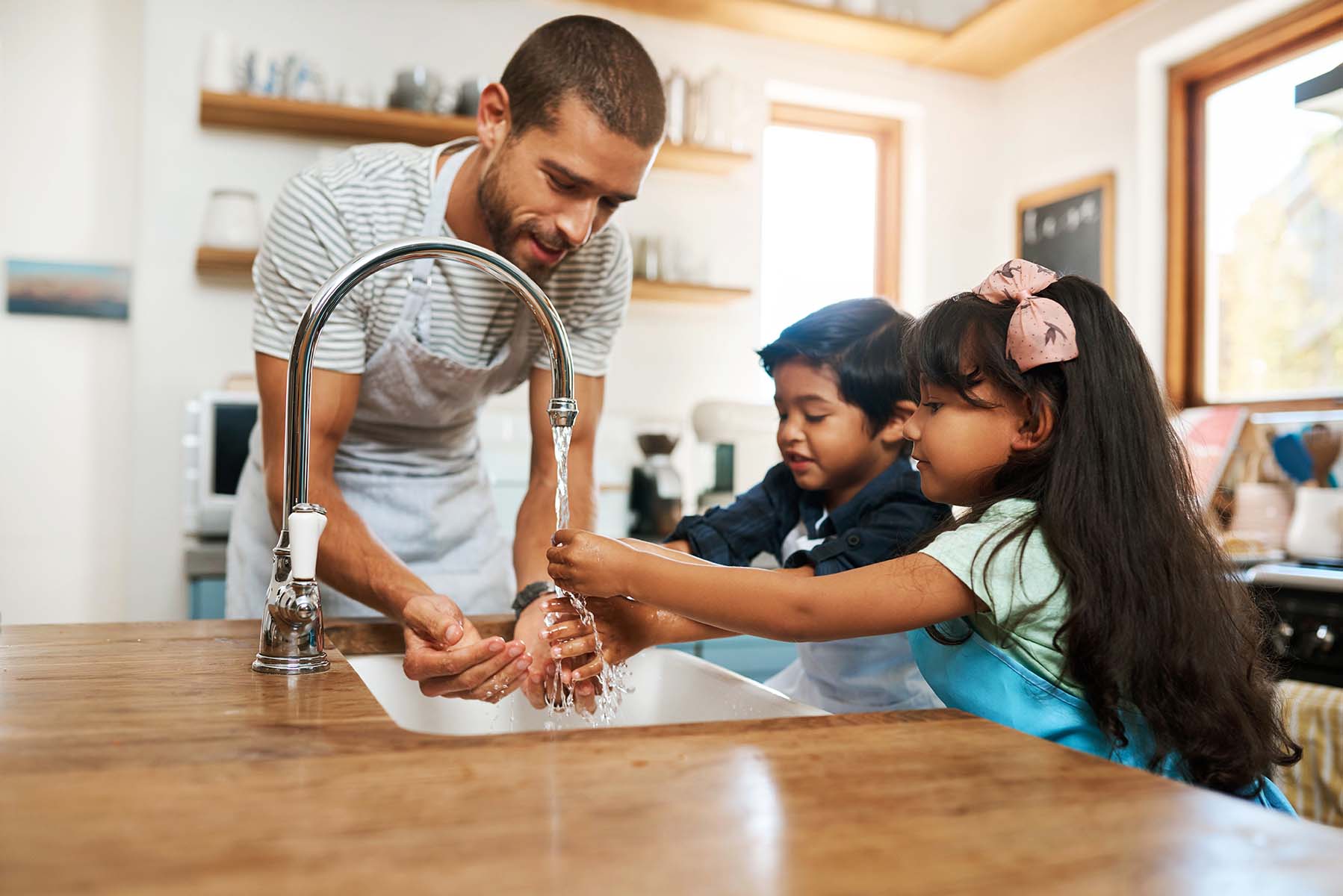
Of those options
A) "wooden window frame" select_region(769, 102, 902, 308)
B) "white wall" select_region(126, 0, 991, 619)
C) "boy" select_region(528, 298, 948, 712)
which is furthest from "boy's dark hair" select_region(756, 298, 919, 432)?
"wooden window frame" select_region(769, 102, 902, 308)

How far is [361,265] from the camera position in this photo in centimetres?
90

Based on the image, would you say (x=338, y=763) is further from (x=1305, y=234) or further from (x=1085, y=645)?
(x=1305, y=234)

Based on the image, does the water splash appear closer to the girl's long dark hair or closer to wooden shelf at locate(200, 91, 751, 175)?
the girl's long dark hair

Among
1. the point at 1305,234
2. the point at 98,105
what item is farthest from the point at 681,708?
the point at 98,105

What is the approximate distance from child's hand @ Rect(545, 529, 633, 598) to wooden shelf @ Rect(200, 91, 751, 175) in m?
2.19

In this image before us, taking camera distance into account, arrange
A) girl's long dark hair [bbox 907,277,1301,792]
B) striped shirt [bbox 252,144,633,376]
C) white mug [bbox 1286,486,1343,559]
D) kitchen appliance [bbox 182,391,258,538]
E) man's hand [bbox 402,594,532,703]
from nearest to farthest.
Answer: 1. girl's long dark hair [bbox 907,277,1301,792]
2. man's hand [bbox 402,594,532,703]
3. striped shirt [bbox 252,144,633,376]
4. white mug [bbox 1286,486,1343,559]
5. kitchen appliance [bbox 182,391,258,538]

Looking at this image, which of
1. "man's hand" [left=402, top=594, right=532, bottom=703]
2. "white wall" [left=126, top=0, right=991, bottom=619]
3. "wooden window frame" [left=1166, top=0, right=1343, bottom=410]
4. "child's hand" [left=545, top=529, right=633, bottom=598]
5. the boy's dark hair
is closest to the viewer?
"child's hand" [left=545, top=529, right=633, bottom=598]

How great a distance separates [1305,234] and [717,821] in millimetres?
Result: 2882

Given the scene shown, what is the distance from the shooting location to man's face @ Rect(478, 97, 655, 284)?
123 centimetres

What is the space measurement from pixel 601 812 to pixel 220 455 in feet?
7.33

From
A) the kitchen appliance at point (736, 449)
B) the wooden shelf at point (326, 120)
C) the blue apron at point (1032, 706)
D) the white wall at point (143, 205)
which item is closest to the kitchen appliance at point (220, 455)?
the white wall at point (143, 205)

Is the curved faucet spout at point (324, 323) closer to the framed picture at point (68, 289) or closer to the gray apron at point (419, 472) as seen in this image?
the gray apron at point (419, 472)

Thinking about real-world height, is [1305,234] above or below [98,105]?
below

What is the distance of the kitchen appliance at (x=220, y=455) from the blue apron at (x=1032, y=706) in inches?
78.3
